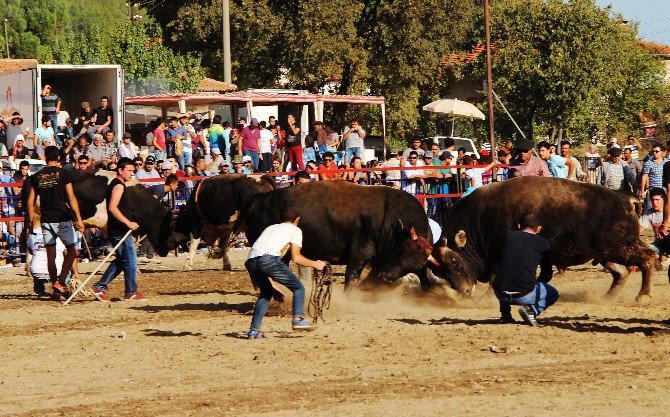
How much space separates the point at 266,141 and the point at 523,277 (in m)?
Answer: 15.0

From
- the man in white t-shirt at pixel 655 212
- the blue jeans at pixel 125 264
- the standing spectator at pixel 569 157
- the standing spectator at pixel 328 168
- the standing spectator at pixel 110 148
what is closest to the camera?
the blue jeans at pixel 125 264

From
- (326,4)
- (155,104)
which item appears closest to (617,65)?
(326,4)

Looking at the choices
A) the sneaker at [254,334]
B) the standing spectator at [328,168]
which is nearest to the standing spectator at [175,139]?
the standing spectator at [328,168]

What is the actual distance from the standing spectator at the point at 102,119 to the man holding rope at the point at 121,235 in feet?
31.0

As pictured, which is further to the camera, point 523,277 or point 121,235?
point 121,235

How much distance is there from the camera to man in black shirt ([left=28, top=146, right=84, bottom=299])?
16.2 metres

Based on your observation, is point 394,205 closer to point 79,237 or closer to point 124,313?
point 124,313

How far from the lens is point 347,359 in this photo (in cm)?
1129

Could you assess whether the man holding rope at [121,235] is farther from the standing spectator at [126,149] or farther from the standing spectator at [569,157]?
the standing spectator at [126,149]

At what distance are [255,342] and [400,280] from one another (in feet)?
11.3

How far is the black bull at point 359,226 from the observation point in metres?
14.8

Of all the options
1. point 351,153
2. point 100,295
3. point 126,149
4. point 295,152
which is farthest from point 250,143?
point 100,295

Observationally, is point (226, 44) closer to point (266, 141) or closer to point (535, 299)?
point (266, 141)

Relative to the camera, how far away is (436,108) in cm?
3922
